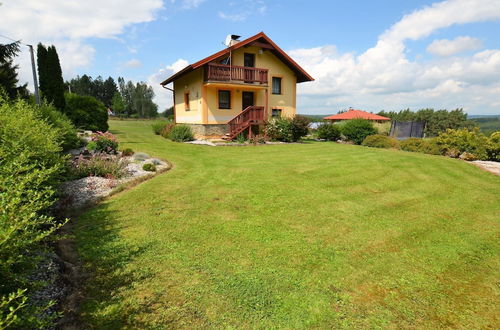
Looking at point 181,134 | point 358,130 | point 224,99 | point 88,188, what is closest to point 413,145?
point 358,130

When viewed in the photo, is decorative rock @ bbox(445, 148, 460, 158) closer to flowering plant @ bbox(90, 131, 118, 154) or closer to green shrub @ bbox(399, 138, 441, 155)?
green shrub @ bbox(399, 138, 441, 155)

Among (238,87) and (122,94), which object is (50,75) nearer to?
(238,87)

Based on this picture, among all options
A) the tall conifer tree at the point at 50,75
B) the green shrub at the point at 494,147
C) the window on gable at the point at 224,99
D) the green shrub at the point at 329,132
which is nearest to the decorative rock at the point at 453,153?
the green shrub at the point at 494,147

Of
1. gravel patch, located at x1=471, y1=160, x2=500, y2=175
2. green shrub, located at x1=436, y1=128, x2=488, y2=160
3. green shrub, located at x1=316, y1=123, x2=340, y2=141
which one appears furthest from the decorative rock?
green shrub, located at x1=316, y1=123, x2=340, y2=141

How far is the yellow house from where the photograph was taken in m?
19.2

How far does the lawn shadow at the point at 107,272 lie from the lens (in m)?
3.03

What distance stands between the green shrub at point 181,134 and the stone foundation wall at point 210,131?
2.59 feet

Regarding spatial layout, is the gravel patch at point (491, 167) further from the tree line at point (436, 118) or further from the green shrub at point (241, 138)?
the tree line at point (436, 118)

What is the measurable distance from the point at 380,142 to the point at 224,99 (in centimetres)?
1133

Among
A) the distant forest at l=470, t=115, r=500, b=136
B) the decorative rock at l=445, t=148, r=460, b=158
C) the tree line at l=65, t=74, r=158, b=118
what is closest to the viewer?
the decorative rock at l=445, t=148, r=460, b=158

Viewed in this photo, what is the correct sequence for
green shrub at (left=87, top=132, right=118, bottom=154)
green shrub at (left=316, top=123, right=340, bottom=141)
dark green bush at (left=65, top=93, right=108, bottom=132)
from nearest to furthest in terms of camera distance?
green shrub at (left=87, top=132, right=118, bottom=154), dark green bush at (left=65, top=93, right=108, bottom=132), green shrub at (left=316, top=123, right=340, bottom=141)

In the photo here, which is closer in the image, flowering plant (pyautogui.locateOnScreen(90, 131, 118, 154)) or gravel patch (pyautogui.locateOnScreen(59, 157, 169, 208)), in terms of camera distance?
gravel patch (pyautogui.locateOnScreen(59, 157, 169, 208))

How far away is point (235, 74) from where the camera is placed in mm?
19516

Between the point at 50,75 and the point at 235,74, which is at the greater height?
the point at 235,74
